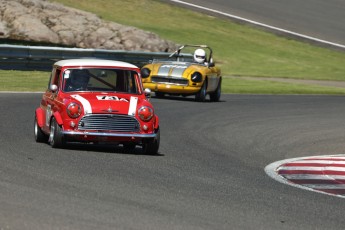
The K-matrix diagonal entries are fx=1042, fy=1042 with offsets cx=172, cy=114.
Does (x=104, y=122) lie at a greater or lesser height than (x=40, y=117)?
greater

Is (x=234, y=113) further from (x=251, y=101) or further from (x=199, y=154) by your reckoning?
(x=199, y=154)

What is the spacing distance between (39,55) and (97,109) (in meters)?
15.3

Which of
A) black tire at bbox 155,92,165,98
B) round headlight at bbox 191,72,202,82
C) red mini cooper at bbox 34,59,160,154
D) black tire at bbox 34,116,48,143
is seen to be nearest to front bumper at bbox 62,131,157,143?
red mini cooper at bbox 34,59,160,154

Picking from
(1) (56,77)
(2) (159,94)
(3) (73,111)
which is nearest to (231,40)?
(2) (159,94)

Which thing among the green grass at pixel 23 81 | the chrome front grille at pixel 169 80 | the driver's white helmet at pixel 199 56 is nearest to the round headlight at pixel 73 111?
the green grass at pixel 23 81

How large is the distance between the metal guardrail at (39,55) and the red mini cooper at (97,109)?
1307 centimetres

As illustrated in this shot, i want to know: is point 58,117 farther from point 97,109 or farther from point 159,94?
point 159,94

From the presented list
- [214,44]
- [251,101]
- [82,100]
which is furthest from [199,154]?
[214,44]

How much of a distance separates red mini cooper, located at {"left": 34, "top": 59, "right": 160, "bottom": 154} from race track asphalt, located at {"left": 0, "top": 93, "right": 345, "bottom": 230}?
24 centimetres

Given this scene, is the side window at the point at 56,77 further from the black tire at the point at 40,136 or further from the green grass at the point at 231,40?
the green grass at the point at 231,40

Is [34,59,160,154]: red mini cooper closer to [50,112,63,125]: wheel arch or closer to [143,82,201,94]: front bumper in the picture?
[50,112,63,125]: wheel arch

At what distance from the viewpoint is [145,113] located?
14055 millimetres

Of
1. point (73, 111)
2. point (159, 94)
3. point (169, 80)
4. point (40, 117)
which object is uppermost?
point (73, 111)

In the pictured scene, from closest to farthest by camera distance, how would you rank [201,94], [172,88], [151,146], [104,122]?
[104,122] < [151,146] < [172,88] < [201,94]
